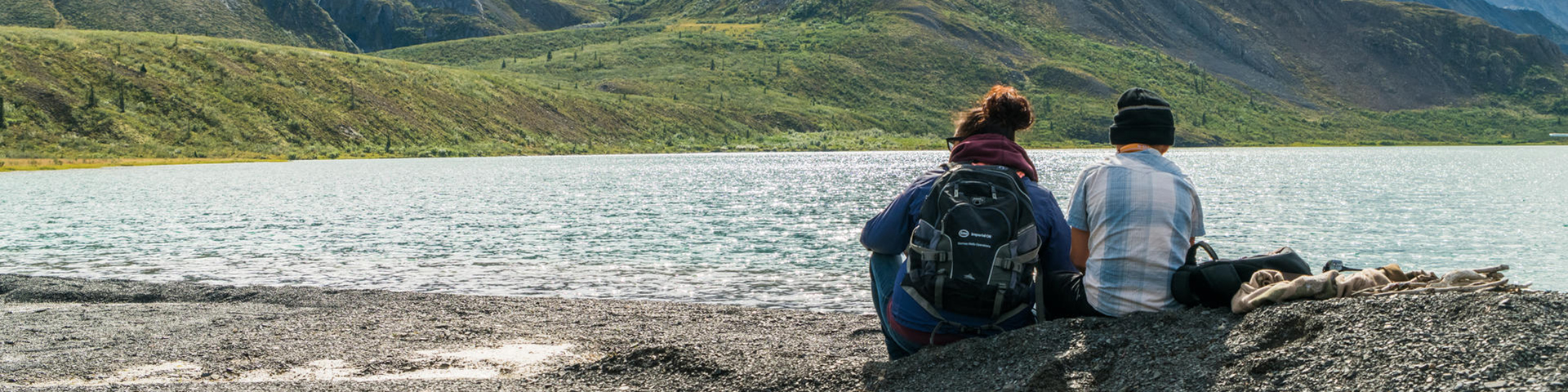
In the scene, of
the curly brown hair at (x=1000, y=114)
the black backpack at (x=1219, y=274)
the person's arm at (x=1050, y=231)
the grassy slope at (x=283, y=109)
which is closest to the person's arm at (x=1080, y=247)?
the person's arm at (x=1050, y=231)

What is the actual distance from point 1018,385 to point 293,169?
9350 cm

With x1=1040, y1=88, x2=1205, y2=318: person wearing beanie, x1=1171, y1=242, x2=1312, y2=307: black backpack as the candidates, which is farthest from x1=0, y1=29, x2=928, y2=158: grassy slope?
x1=1171, y1=242, x2=1312, y2=307: black backpack

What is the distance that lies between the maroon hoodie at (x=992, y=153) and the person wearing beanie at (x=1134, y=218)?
0.36 m

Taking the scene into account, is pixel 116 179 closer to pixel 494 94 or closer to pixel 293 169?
pixel 293 169

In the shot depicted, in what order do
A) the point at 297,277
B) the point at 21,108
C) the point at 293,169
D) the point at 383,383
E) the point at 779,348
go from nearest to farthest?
the point at 383,383 < the point at 779,348 < the point at 297,277 < the point at 293,169 < the point at 21,108

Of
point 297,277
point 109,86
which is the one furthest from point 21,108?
point 297,277

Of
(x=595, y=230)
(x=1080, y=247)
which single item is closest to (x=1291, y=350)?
(x=1080, y=247)

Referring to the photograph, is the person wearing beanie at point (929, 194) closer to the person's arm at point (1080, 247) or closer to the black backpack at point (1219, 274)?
the person's arm at point (1080, 247)

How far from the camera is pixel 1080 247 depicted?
6.57 meters

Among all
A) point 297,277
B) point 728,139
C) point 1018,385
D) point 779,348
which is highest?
point 1018,385

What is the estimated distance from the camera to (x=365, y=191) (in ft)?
186

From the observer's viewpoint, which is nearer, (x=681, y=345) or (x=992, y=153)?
(x=992, y=153)

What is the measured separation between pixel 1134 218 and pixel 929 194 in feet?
3.80

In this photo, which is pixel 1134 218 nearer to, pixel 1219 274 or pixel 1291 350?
pixel 1219 274
